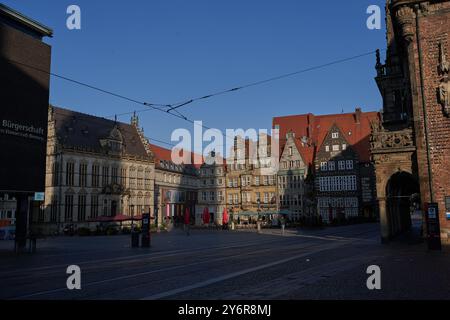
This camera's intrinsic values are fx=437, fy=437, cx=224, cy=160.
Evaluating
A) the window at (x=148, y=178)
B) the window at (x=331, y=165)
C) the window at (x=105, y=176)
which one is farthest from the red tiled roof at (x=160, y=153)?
the window at (x=331, y=165)

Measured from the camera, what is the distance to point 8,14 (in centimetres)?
2780

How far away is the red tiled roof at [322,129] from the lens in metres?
74.9

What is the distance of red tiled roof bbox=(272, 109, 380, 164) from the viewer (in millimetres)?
74938

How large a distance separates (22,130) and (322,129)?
60066 mm

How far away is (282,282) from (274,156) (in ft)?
216

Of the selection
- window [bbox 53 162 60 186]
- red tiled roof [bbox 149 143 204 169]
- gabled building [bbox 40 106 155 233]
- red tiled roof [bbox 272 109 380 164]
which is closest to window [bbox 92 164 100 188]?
gabled building [bbox 40 106 155 233]

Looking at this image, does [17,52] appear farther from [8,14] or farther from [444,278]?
[444,278]

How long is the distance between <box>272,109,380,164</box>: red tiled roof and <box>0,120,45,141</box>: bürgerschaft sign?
51.0 m

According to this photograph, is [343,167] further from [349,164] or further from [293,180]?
[293,180]

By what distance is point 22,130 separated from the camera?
91.8ft

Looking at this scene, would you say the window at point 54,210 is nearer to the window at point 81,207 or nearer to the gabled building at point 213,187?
the window at point 81,207

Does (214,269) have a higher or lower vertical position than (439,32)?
lower
